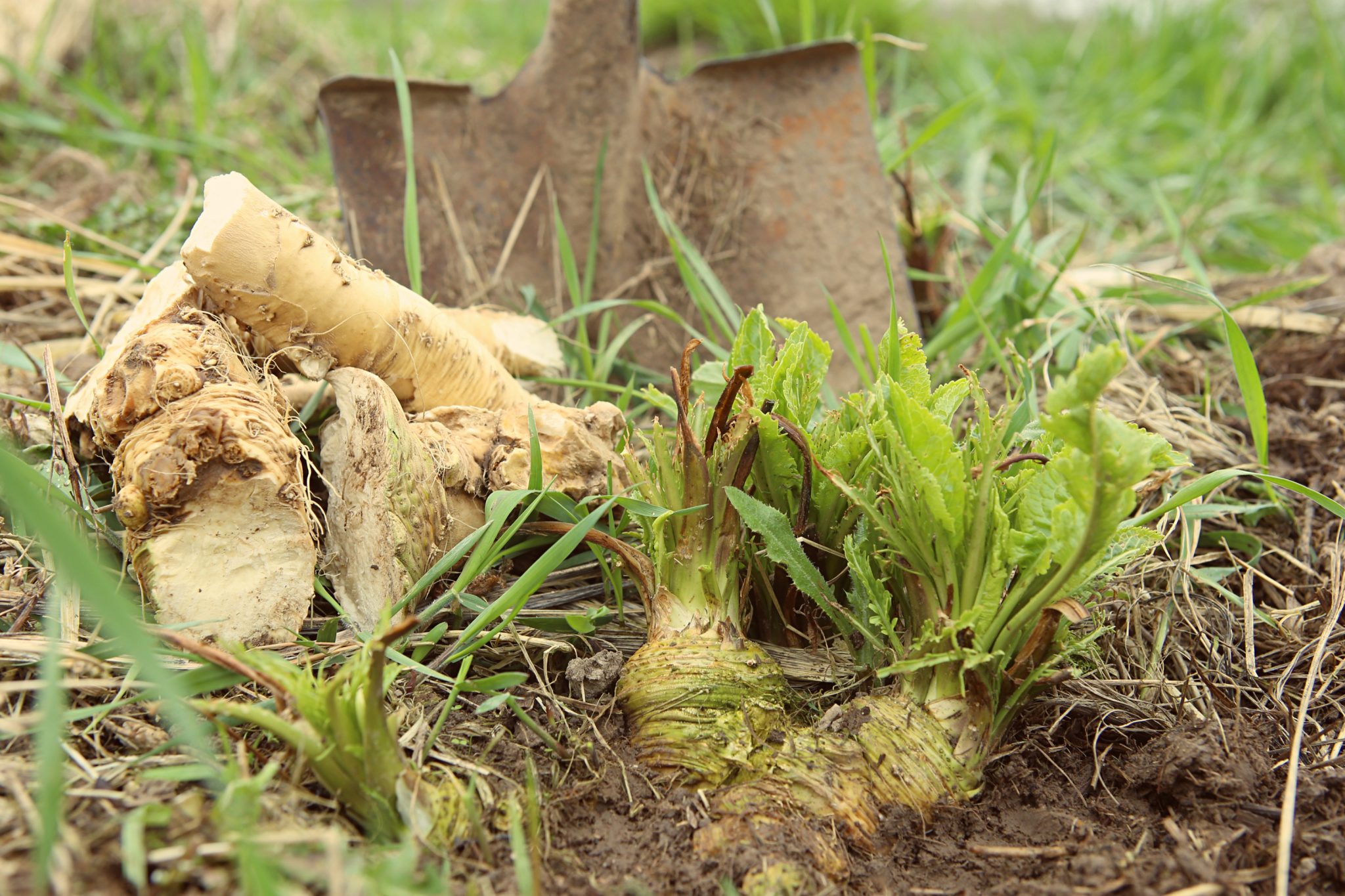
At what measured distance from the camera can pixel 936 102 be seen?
3.68 meters

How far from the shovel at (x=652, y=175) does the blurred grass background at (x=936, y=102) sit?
21 centimetres

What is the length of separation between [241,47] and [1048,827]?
3619 millimetres

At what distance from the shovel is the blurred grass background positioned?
0.21 m

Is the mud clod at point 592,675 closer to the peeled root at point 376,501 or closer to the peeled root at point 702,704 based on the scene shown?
the peeled root at point 702,704

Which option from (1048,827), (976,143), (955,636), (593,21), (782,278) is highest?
(593,21)

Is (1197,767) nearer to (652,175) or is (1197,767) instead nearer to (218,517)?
(218,517)

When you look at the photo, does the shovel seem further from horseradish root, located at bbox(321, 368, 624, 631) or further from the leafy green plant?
the leafy green plant

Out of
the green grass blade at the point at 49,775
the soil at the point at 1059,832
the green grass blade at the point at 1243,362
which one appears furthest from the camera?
the green grass blade at the point at 1243,362

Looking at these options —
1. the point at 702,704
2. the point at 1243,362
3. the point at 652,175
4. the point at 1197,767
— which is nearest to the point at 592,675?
the point at 702,704

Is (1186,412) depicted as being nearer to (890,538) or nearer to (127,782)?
(890,538)

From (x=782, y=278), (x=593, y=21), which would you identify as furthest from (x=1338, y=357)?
(x=593, y=21)

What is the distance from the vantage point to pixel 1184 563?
4.66 feet

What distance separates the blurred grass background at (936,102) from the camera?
2.63 m

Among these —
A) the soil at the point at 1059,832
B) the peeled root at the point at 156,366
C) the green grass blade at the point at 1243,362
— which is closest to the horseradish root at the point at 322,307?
the peeled root at the point at 156,366
